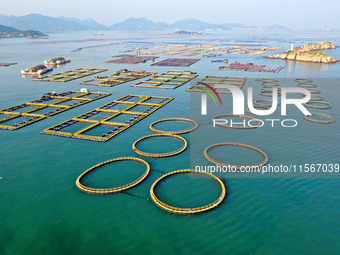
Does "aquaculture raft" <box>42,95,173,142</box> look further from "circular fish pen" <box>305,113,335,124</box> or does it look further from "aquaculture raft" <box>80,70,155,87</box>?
"circular fish pen" <box>305,113,335,124</box>

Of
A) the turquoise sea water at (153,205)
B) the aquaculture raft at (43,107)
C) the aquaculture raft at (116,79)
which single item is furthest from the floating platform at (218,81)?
the turquoise sea water at (153,205)

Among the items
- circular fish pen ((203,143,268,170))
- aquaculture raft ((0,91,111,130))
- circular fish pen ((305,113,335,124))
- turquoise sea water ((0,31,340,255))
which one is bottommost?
turquoise sea water ((0,31,340,255))

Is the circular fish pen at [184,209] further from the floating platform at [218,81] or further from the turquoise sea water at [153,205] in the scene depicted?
the floating platform at [218,81]

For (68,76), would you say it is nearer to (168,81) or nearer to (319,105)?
(168,81)

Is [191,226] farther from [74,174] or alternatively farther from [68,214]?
[74,174]

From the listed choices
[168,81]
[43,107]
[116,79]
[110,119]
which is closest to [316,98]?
[168,81]

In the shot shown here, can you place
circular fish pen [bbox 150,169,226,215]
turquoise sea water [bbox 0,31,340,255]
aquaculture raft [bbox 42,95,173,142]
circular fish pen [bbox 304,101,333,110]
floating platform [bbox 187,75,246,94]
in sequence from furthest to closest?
1. floating platform [bbox 187,75,246,94]
2. circular fish pen [bbox 304,101,333,110]
3. aquaculture raft [bbox 42,95,173,142]
4. circular fish pen [bbox 150,169,226,215]
5. turquoise sea water [bbox 0,31,340,255]

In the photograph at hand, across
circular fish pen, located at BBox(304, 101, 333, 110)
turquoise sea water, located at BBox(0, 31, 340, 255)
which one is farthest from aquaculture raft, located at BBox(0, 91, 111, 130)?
circular fish pen, located at BBox(304, 101, 333, 110)
